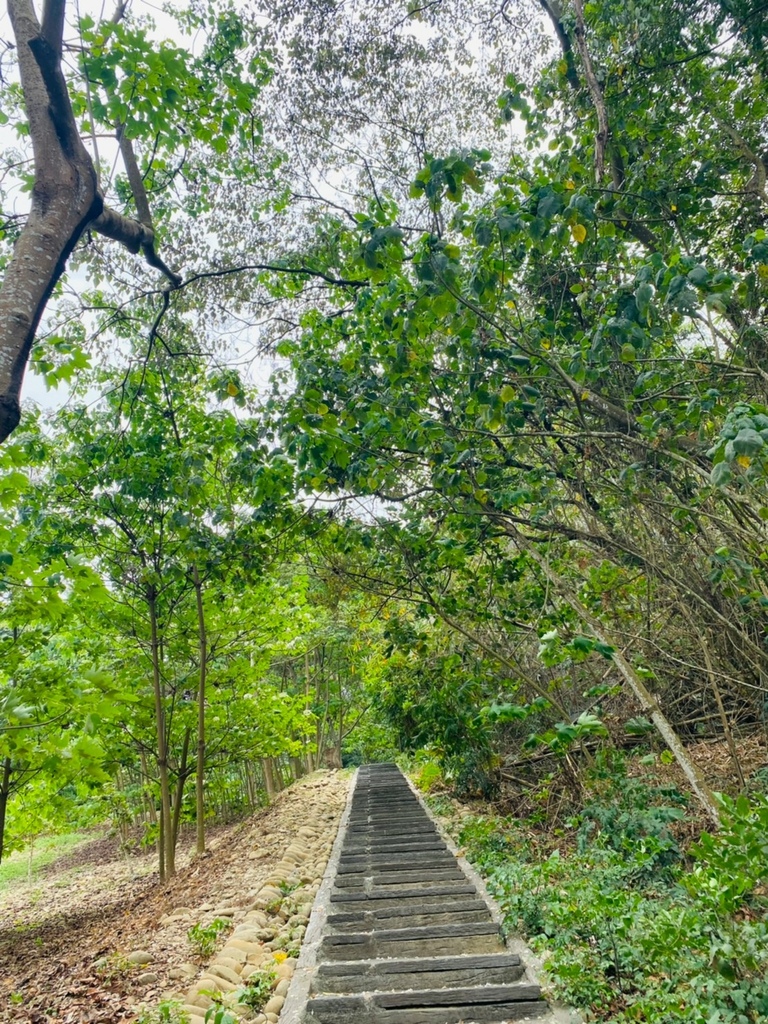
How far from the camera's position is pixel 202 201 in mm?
5387

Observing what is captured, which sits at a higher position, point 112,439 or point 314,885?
point 112,439

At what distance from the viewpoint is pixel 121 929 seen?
568cm

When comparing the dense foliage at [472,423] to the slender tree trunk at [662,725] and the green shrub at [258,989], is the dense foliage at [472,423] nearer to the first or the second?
the slender tree trunk at [662,725]

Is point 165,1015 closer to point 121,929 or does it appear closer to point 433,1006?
point 433,1006

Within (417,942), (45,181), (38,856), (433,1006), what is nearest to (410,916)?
(417,942)

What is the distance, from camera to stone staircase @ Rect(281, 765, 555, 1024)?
283 cm

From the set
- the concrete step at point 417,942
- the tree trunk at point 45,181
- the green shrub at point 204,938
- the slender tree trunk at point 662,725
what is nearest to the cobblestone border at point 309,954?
the concrete step at point 417,942

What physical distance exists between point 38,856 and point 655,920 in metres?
23.7

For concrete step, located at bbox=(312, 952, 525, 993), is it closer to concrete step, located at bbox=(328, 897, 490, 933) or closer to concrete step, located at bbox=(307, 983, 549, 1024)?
concrete step, located at bbox=(307, 983, 549, 1024)

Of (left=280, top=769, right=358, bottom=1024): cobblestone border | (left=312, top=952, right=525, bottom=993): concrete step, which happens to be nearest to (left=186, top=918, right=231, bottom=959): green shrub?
(left=280, top=769, right=358, bottom=1024): cobblestone border

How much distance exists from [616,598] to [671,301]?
145 inches

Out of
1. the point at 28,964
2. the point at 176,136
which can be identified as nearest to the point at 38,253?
the point at 176,136

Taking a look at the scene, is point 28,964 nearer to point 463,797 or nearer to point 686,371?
point 463,797

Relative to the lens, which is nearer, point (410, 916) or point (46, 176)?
point (46, 176)
